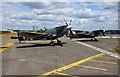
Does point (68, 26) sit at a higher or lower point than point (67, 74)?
higher

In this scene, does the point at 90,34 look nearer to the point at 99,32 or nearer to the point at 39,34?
the point at 99,32

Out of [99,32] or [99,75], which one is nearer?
[99,75]

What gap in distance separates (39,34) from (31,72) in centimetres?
2174

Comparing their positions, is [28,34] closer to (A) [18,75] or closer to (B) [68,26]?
(B) [68,26]

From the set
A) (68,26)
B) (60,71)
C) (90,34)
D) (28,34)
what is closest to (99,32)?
(90,34)

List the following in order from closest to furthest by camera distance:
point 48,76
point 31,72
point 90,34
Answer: point 48,76
point 31,72
point 90,34

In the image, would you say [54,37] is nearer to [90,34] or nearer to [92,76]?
[90,34]

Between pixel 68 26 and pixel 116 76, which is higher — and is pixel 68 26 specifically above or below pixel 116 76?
above

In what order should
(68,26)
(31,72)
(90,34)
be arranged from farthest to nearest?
(90,34) → (68,26) → (31,72)

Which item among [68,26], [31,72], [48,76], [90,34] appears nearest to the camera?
[48,76]

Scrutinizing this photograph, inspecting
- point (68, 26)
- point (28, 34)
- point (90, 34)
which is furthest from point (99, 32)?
point (28, 34)

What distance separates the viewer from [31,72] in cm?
1183

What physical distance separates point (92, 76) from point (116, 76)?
120 centimetres

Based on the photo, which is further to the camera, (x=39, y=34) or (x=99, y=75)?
(x=39, y=34)
